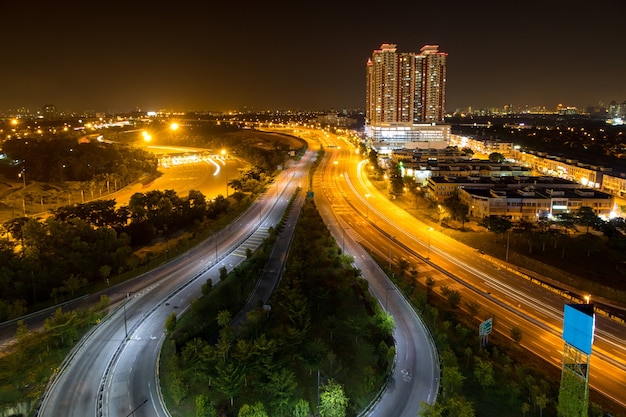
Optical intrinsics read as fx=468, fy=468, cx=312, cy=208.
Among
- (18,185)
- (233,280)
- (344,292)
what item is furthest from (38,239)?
(18,185)

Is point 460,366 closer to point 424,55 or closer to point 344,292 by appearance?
point 344,292

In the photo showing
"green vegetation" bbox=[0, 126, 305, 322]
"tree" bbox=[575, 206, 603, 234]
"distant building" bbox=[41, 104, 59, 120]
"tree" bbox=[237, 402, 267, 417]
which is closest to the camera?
"tree" bbox=[237, 402, 267, 417]

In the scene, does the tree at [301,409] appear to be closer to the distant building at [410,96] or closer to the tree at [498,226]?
the tree at [498,226]

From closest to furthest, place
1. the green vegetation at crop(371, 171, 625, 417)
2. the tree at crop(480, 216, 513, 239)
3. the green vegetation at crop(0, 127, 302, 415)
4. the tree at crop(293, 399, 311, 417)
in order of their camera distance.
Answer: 1. the tree at crop(293, 399, 311, 417)
2. the green vegetation at crop(371, 171, 625, 417)
3. the green vegetation at crop(0, 127, 302, 415)
4. the tree at crop(480, 216, 513, 239)

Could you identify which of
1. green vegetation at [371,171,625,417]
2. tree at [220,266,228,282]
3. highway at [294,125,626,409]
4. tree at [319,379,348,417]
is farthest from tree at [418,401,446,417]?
tree at [220,266,228,282]

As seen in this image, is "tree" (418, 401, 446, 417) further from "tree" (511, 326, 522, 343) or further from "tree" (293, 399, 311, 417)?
"tree" (511, 326, 522, 343)

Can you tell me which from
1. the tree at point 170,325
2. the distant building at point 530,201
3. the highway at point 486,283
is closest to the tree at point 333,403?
the tree at point 170,325

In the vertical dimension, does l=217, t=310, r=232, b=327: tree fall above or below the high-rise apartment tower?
below
